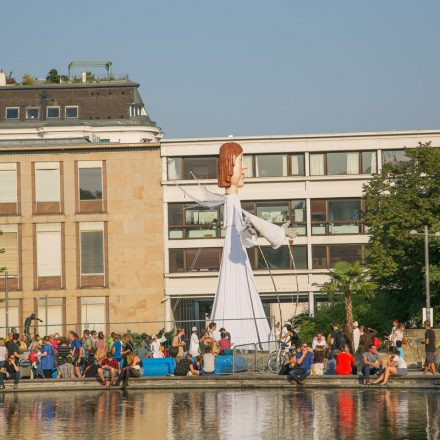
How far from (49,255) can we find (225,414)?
5541 cm

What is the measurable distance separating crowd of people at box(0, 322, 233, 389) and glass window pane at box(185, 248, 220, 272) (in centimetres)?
4002

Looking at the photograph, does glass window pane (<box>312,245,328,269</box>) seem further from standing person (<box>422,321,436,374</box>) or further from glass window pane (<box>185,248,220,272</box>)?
standing person (<box>422,321,436,374</box>)

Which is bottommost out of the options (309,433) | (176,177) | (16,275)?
(309,433)

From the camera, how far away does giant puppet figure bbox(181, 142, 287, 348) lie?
4947cm

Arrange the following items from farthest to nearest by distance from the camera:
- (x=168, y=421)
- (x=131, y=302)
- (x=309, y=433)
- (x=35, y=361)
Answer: (x=131, y=302) → (x=35, y=361) → (x=168, y=421) → (x=309, y=433)

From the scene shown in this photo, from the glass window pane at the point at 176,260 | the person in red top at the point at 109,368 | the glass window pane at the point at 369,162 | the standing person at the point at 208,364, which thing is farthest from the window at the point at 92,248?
the person in red top at the point at 109,368

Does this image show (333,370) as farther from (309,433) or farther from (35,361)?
(309,433)

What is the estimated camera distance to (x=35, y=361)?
43062 mm

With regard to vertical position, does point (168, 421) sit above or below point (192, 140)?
below

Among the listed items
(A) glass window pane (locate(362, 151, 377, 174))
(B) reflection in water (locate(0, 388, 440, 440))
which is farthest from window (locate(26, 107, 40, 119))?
(B) reflection in water (locate(0, 388, 440, 440))

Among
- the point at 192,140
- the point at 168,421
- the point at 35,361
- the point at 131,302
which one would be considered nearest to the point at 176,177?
the point at 192,140

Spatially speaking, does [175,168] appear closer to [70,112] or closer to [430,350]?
→ [70,112]

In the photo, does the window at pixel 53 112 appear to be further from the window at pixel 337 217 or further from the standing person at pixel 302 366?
the standing person at pixel 302 366

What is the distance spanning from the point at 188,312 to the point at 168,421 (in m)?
58.6
